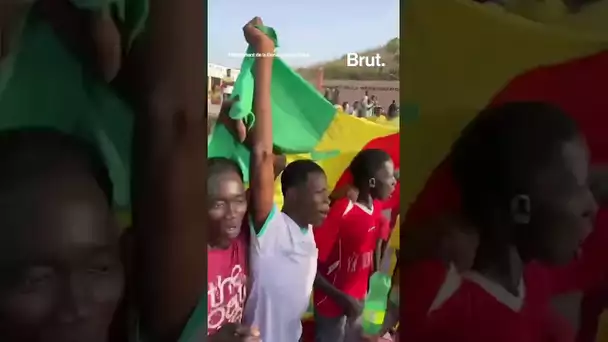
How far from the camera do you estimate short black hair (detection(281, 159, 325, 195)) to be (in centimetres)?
130

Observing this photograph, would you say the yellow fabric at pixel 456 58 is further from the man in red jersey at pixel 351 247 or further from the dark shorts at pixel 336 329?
the dark shorts at pixel 336 329

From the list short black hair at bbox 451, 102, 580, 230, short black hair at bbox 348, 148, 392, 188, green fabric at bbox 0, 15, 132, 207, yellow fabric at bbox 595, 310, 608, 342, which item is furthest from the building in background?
yellow fabric at bbox 595, 310, 608, 342

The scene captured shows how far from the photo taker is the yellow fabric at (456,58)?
1.29 m

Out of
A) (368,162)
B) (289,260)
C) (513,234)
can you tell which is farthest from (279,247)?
(513,234)

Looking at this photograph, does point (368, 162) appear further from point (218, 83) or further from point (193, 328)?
point (193, 328)

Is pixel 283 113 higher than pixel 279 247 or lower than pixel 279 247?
higher

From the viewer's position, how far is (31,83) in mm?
1255

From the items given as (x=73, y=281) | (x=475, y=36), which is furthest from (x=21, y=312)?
(x=475, y=36)

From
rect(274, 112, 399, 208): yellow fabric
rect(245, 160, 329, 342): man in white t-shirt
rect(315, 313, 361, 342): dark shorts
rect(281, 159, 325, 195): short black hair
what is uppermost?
rect(274, 112, 399, 208): yellow fabric

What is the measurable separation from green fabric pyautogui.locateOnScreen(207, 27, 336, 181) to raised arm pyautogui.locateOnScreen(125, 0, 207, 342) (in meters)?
0.06

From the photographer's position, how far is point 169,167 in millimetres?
1284

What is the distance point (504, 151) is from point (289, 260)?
472 millimetres

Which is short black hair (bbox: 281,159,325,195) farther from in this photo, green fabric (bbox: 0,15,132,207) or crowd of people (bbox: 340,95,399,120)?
green fabric (bbox: 0,15,132,207)

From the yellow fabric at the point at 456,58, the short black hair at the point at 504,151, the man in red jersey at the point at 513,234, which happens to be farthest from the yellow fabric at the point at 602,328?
the yellow fabric at the point at 456,58
